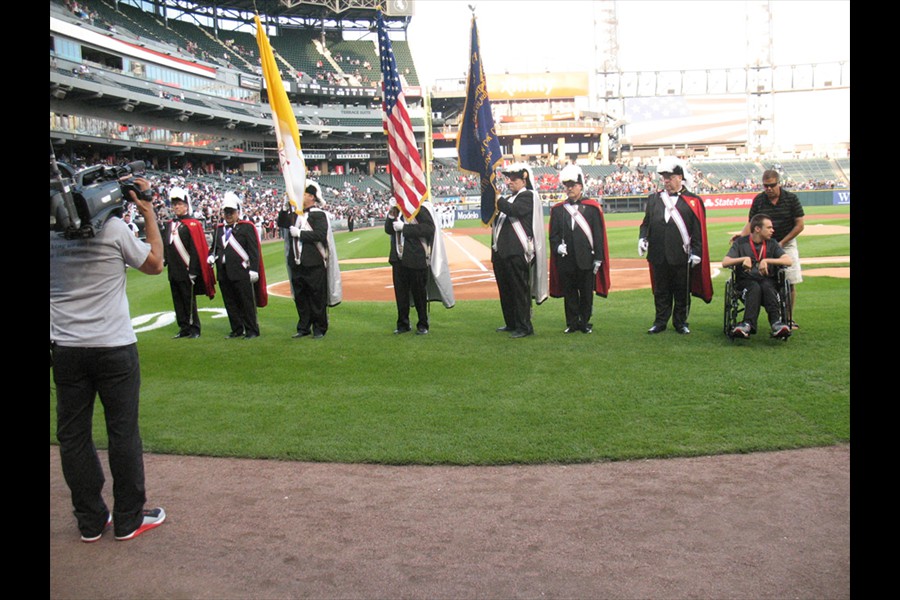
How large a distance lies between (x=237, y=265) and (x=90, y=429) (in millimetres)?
6514

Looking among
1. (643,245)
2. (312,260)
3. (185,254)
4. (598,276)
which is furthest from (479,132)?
(185,254)

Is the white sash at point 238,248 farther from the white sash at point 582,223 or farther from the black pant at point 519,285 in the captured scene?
the white sash at point 582,223

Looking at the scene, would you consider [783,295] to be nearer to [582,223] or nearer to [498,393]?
[582,223]

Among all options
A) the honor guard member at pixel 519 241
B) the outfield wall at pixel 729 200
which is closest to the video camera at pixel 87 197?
the honor guard member at pixel 519 241

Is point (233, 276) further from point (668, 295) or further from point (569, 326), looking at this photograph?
point (668, 295)

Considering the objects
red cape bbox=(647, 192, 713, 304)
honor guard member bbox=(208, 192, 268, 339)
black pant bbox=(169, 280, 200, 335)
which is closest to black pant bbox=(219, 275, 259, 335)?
honor guard member bbox=(208, 192, 268, 339)

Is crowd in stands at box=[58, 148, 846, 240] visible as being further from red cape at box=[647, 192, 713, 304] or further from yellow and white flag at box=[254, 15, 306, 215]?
red cape at box=[647, 192, 713, 304]

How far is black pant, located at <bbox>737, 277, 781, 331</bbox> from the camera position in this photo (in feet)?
27.1

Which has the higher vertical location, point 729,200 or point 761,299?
point 729,200

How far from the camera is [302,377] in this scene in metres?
8.09

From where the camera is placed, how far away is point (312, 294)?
34.0ft

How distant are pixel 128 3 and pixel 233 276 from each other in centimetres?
5887

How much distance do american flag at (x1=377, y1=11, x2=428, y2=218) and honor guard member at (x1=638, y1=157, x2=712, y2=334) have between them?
3.11m

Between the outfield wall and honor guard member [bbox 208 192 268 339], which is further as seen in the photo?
the outfield wall
